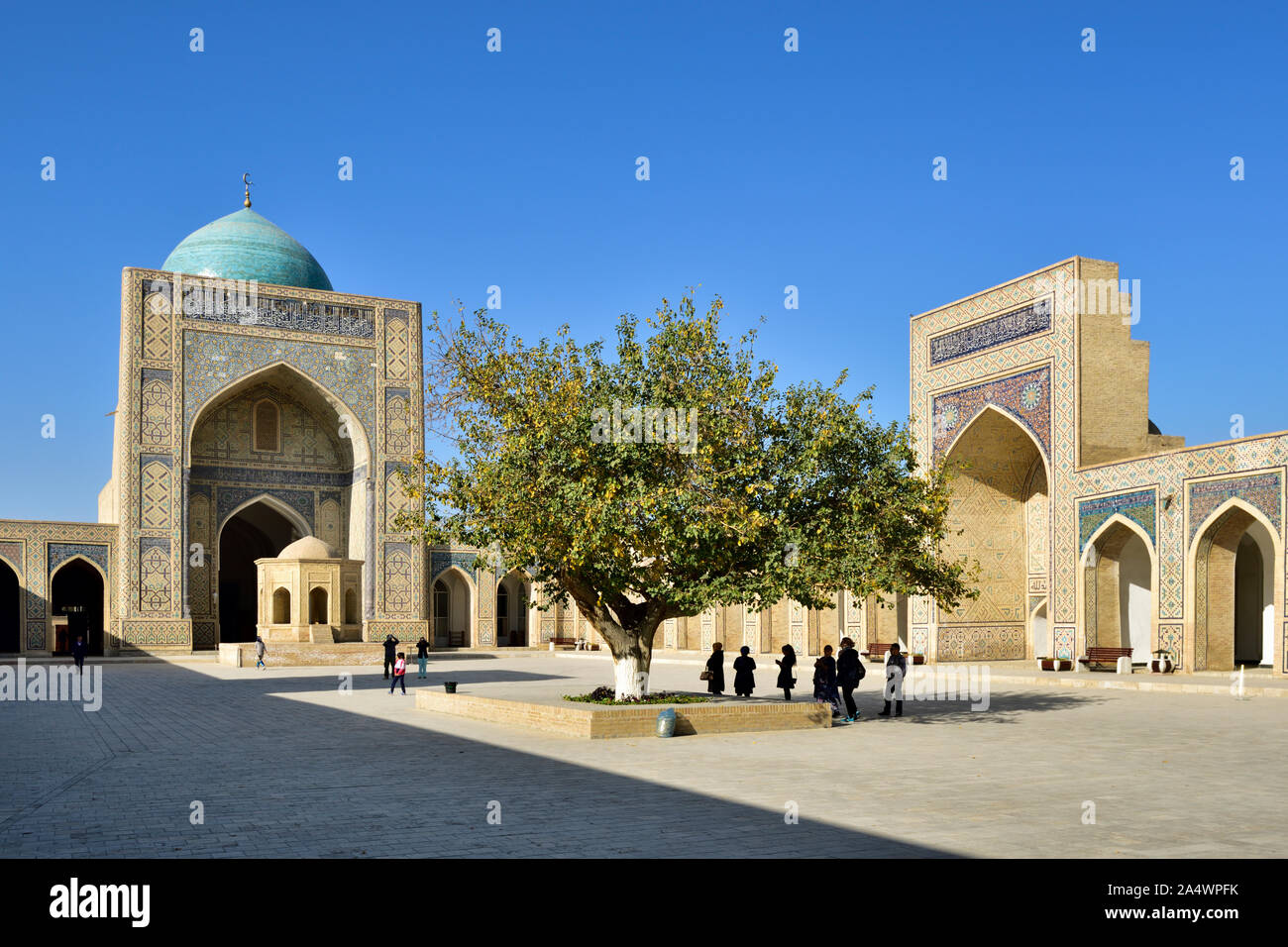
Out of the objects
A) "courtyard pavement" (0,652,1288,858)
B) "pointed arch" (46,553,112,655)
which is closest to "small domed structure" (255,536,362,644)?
"pointed arch" (46,553,112,655)

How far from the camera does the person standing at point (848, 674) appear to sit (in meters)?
13.8

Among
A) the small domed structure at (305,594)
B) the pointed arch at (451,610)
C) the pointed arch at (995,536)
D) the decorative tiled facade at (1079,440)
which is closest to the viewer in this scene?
the decorative tiled facade at (1079,440)

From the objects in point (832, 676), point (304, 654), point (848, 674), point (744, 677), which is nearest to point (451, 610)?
point (304, 654)

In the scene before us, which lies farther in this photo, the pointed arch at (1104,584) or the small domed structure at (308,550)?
the small domed structure at (308,550)

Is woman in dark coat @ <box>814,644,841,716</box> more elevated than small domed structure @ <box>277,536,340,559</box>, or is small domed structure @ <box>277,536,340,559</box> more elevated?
Result: small domed structure @ <box>277,536,340,559</box>

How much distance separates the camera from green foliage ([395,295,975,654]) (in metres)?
12.0

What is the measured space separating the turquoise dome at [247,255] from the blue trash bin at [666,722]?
Result: 2409cm

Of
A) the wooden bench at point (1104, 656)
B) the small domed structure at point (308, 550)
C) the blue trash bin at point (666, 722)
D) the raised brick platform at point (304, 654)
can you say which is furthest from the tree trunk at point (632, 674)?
the small domed structure at point (308, 550)

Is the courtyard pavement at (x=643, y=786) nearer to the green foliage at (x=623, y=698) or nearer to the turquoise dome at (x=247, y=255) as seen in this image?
the green foliage at (x=623, y=698)


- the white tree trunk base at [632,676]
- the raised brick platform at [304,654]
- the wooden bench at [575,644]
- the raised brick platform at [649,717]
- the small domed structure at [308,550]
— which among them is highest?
the small domed structure at [308,550]

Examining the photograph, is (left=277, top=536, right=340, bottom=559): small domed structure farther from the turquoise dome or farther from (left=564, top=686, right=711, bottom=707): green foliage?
(left=564, top=686, right=711, bottom=707): green foliage

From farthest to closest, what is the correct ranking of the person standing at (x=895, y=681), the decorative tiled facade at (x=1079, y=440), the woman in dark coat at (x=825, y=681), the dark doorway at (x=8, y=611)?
the dark doorway at (x=8, y=611) < the decorative tiled facade at (x=1079, y=440) < the person standing at (x=895, y=681) < the woman in dark coat at (x=825, y=681)

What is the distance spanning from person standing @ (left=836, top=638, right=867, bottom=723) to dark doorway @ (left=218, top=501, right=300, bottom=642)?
25989mm
